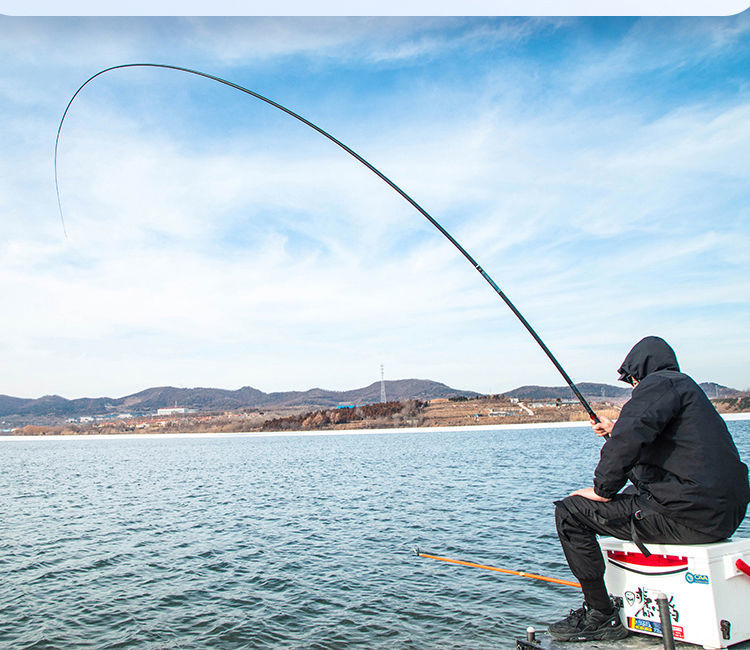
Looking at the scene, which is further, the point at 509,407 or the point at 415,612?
the point at 509,407

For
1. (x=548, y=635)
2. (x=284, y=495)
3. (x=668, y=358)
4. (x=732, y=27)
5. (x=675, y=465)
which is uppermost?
(x=732, y=27)

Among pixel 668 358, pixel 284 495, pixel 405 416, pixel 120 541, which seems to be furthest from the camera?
pixel 405 416

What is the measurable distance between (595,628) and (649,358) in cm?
222

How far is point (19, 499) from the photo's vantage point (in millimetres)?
24547

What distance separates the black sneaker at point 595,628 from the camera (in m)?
4.56

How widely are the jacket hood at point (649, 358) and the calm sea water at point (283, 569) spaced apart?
3918 millimetres

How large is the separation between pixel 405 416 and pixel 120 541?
115 meters

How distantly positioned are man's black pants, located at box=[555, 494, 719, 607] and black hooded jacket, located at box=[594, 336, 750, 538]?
0.12 meters

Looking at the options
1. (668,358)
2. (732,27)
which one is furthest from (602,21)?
(668,358)

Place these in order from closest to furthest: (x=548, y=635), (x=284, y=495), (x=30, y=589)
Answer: (x=548, y=635)
(x=30, y=589)
(x=284, y=495)

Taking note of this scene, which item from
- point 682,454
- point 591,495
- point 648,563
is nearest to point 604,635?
point 648,563

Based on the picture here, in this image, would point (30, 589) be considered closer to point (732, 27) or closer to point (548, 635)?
point (548, 635)

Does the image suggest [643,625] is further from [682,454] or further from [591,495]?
[682,454]

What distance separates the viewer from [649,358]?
4527 millimetres
